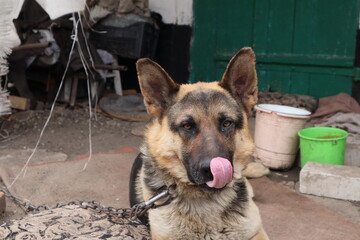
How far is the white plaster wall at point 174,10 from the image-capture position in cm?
789

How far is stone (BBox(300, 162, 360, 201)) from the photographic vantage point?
3.99 metres

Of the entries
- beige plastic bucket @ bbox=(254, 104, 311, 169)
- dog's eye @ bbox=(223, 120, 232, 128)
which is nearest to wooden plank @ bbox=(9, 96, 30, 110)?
beige plastic bucket @ bbox=(254, 104, 311, 169)

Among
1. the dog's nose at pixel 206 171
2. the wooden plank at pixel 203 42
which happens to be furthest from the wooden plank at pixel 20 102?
the dog's nose at pixel 206 171

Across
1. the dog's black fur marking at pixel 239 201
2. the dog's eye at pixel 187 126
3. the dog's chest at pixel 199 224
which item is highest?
the dog's eye at pixel 187 126

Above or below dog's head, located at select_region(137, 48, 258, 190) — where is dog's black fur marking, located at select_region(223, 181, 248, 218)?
below

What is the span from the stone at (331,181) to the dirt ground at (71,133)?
0.24 m

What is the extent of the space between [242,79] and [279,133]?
224 cm

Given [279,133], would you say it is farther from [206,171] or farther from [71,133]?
[71,133]

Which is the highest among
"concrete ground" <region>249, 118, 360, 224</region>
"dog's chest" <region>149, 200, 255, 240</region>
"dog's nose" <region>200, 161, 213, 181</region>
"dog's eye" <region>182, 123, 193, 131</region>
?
"dog's eye" <region>182, 123, 193, 131</region>

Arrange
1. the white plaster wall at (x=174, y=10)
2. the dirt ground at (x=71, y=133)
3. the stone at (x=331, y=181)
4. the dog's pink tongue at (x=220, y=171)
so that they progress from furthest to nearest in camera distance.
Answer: the white plaster wall at (x=174, y=10), the dirt ground at (x=71, y=133), the stone at (x=331, y=181), the dog's pink tongue at (x=220, y=171)

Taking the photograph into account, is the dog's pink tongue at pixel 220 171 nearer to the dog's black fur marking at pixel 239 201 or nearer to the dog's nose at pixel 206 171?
the dog's nose at pixel 206 171

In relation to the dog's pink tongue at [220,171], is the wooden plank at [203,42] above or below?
above

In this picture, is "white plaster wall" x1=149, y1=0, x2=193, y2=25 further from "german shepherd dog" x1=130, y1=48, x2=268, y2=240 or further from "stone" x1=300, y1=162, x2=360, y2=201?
"german shepherd dog" x1=130, y1=48, x2=268, y2=240

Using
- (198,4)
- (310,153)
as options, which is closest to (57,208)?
(310,153)
